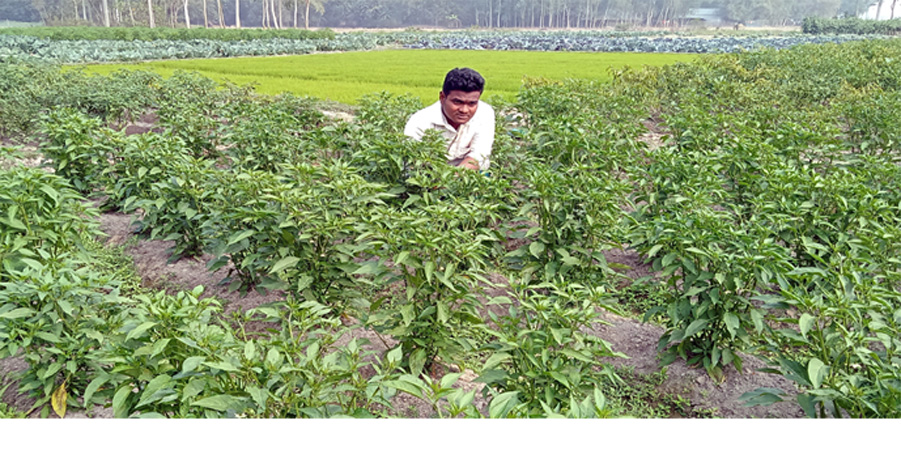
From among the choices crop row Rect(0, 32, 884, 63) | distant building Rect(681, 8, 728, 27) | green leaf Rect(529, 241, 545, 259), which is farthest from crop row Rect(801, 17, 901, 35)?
green leaf Rect(529, 241, 545, 259)

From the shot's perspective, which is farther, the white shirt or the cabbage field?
the cabbage field

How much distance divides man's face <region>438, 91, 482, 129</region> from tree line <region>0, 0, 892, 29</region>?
5715 cm

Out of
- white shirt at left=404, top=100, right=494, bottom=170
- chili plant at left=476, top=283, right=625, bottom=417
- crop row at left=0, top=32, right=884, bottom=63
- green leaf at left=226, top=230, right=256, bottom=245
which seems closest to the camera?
chili plant at left=476, top=283, right=625, bottom=417

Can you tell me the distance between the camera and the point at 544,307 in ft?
8.52

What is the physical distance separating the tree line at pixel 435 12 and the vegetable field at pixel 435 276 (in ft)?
189

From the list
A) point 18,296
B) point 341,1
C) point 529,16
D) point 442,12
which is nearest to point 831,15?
point 529,16

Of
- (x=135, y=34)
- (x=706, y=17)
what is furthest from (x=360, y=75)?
(x=706, y=17)

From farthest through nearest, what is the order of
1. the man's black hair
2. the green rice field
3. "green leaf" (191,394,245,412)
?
the green rice field
the man's black hair
"green leaf" (191,394,245,412)

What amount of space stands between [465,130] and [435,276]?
285cm

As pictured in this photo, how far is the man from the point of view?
5496 millimetres

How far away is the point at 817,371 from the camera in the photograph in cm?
239

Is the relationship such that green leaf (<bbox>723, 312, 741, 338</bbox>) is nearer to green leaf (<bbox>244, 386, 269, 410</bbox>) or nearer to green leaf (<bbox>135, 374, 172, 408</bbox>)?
green leaf (<bbox>244, 386, 269, 410</bbox>)

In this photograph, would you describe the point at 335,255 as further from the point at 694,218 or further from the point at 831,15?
the point at 831,15

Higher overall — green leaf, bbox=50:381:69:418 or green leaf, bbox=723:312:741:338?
green leaf, bbox=723:312:741:338
